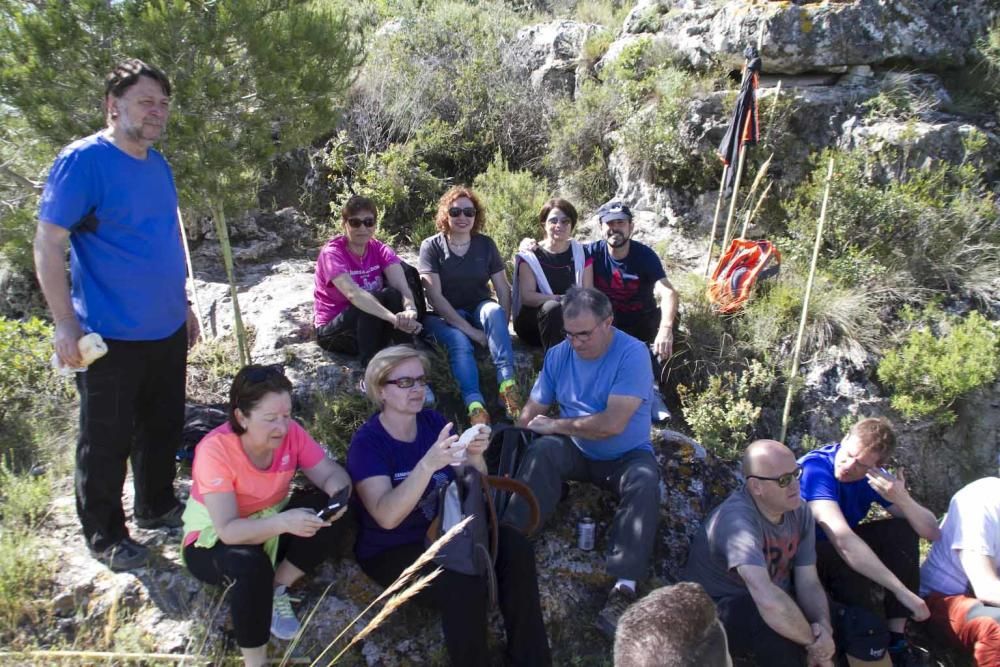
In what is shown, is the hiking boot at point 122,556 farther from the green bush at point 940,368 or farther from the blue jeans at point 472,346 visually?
the green bush at point 940,368

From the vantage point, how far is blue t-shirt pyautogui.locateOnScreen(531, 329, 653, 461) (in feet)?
11.9

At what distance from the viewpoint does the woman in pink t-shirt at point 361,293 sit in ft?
14.7

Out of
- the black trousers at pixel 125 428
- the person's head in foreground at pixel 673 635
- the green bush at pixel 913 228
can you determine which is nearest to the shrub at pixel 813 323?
the green bush at pixel 913 228

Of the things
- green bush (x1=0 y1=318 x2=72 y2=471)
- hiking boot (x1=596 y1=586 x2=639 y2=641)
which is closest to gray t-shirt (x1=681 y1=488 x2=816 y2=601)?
hiking boot (x1=596 y1=586 x2=639 y2=641)

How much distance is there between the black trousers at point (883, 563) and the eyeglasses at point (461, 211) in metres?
2.92

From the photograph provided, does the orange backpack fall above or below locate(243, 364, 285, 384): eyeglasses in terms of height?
below

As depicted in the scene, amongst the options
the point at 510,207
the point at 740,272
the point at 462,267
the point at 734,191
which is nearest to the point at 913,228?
the point at 734,191

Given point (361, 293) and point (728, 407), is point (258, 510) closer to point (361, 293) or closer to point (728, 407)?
point (361, 293)

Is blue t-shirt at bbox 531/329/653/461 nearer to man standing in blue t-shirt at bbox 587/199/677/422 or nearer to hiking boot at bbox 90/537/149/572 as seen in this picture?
man standing in blue t-shirt at bbox 587/199/677/422

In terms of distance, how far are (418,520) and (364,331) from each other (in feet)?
5.76

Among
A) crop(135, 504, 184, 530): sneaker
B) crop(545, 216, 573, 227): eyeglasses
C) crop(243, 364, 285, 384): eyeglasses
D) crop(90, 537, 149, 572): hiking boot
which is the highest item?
crop(545, 216, 573, 227): eyeglasses

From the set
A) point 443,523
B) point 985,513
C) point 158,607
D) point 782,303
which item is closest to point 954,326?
point 782,303

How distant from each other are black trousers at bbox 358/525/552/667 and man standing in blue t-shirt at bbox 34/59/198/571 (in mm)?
1165

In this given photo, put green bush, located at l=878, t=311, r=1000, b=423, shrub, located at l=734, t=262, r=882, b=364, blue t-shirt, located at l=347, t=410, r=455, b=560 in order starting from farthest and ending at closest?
shrub, located at l=734, t=262, r=882, b=364, green bush, located at l=878, t=311, r=1000, b=423, blue t-shirt, located at l=347, t=410, r=455, b=560
